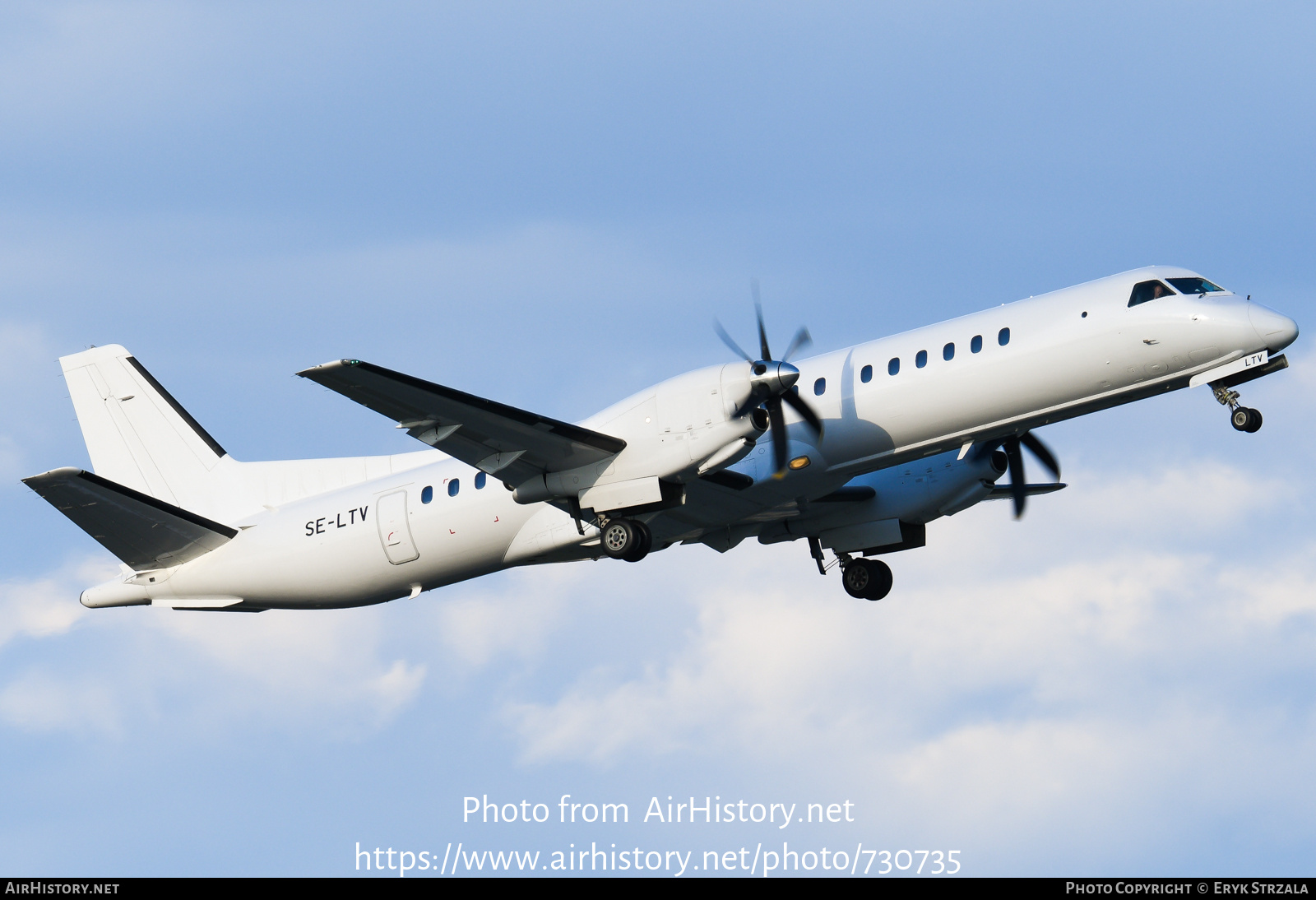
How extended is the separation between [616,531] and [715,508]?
239 centimetres

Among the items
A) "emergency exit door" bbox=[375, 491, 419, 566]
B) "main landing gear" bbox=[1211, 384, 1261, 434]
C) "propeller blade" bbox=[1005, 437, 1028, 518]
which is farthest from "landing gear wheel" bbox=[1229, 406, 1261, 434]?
"emergency exit door" bbox=[375, 491, 419, 566]

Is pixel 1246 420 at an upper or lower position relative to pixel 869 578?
upper

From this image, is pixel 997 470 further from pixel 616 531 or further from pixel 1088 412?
pixel 616 531

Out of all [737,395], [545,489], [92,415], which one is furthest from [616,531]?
[92,415]

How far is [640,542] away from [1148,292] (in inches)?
354

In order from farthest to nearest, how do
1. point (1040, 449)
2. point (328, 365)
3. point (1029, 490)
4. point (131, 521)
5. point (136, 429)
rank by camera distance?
point (136, 429)
point (1029, 490)
point (1040, 449)
point (131, 521)
point (328, 365)

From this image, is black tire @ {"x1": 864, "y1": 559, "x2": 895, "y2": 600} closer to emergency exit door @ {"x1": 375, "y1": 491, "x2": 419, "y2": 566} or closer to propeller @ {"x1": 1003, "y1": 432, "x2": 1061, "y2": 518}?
propeller @ {"x1": 1003, "y1": 432, "x2": 1061, "y2": 518}

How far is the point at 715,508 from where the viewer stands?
967 inches

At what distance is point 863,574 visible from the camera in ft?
92.0

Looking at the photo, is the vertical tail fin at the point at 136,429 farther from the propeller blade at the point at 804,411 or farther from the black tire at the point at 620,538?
the propeller blade at the point at 804,411

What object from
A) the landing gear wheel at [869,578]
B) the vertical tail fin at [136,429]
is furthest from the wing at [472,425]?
the vertical tail fin at [136,429]

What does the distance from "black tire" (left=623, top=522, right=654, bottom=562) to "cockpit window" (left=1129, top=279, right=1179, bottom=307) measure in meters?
A: 8.53

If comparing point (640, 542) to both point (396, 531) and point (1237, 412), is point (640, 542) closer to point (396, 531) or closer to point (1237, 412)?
point (396, 531)

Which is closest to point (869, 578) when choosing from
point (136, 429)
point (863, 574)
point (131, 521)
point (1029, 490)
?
point (863, 574)
